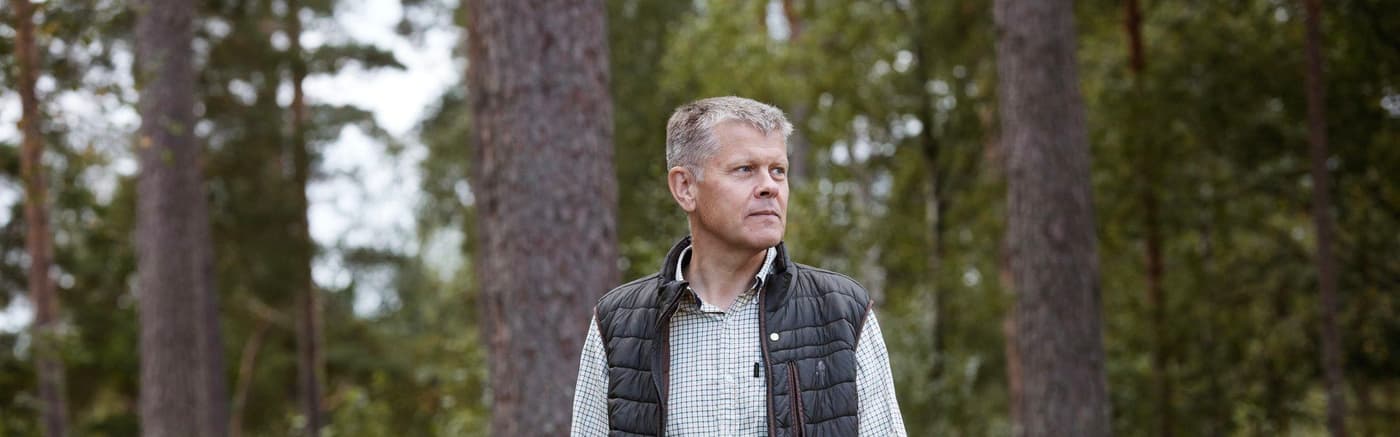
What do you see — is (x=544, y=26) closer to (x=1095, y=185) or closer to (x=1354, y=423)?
(x=1095, y=185)

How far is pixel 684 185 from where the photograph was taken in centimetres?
307

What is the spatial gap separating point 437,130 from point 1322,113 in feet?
44.6

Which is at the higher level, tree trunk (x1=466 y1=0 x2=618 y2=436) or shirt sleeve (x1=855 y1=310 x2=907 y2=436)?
tree trunk (x1=466 y1=0 x2=618 y2=436)

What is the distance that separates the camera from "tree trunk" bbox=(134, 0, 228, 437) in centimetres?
1310

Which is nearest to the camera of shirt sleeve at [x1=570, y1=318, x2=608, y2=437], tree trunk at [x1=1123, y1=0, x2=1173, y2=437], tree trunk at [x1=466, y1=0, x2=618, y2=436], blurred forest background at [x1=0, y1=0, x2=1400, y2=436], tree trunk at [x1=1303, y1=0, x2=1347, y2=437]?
shirt sleeve at [x1=570, y1=318, x2=608, y2=437]

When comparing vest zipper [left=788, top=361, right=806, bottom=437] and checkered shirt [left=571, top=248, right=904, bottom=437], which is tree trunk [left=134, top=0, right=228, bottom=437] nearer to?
checkered shirt [left=571, top=248, right=904, bottom=437]

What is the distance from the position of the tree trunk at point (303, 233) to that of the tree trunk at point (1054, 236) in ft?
47.9

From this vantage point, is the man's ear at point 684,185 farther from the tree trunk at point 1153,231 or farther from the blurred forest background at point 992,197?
the tree trunk at point 1153,231

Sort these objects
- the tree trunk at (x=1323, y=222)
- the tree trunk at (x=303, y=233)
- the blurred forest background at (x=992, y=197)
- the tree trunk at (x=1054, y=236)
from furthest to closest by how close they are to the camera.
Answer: the tree trunk at (x=303, y=233) → the blurred forest background at (x=992, y=197) → the tree trunk at (x=1323, y=222) → the tree trunk at (x=1054, y=236)

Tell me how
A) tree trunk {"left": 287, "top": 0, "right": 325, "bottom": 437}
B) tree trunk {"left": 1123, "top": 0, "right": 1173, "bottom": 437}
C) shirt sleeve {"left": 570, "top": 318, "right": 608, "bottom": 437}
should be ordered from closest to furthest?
shirt sleeve {"left": 570, "top": 318, "right": 608, "bottom": 437} → tree trunk {"left": 1123, "top": 0, "right": 1173, "bottom": 437} → tree trunk {"left": 287, "top": 0, "right": 325, "bottom": 437}

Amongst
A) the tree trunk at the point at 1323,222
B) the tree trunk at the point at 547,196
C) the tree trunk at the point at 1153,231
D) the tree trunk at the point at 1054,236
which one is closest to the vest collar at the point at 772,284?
the tree trunk at the point at 547,196

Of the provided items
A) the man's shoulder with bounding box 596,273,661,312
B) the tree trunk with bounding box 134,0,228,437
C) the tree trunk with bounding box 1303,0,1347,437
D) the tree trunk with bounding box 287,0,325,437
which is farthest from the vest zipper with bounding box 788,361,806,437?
the tree trunk with bounding box 287,0,325,437

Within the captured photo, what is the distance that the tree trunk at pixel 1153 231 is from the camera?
50.5ft

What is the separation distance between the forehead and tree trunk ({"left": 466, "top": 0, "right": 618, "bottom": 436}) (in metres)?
2.91
